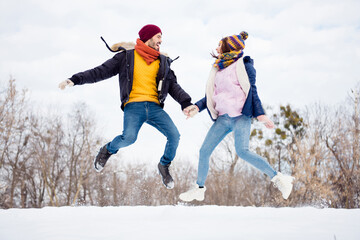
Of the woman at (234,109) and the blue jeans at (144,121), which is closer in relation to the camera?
the woman at (234,109)

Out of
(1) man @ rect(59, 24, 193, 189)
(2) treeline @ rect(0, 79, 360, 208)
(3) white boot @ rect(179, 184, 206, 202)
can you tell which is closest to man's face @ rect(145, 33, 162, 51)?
(1) man @ rect(59, 24, 193, 189)

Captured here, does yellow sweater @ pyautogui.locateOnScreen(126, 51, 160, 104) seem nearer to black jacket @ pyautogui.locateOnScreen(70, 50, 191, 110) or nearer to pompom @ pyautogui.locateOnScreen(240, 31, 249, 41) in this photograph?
black jacket @ pyautogui.locateOnScreen(70, 50, 191, 110)

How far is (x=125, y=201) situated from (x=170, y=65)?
24.2 feet

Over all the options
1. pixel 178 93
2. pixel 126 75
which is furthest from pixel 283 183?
pixel 126 75

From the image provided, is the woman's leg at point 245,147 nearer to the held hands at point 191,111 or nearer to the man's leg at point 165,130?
the held hands at point 191,111

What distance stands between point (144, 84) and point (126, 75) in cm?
25

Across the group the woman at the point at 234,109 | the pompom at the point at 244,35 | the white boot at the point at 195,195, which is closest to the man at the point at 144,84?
the woman at the point at 234,109

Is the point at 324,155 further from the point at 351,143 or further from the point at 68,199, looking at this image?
the point at 68,199

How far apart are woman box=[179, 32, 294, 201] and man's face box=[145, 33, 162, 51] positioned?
0.80 metres

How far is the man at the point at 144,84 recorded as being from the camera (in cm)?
365

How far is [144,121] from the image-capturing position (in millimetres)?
3740

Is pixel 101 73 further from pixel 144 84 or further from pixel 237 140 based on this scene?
pixel 237 140

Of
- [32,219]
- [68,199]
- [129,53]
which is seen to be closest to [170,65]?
[129,53]

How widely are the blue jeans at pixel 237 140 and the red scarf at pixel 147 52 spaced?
1.12m
